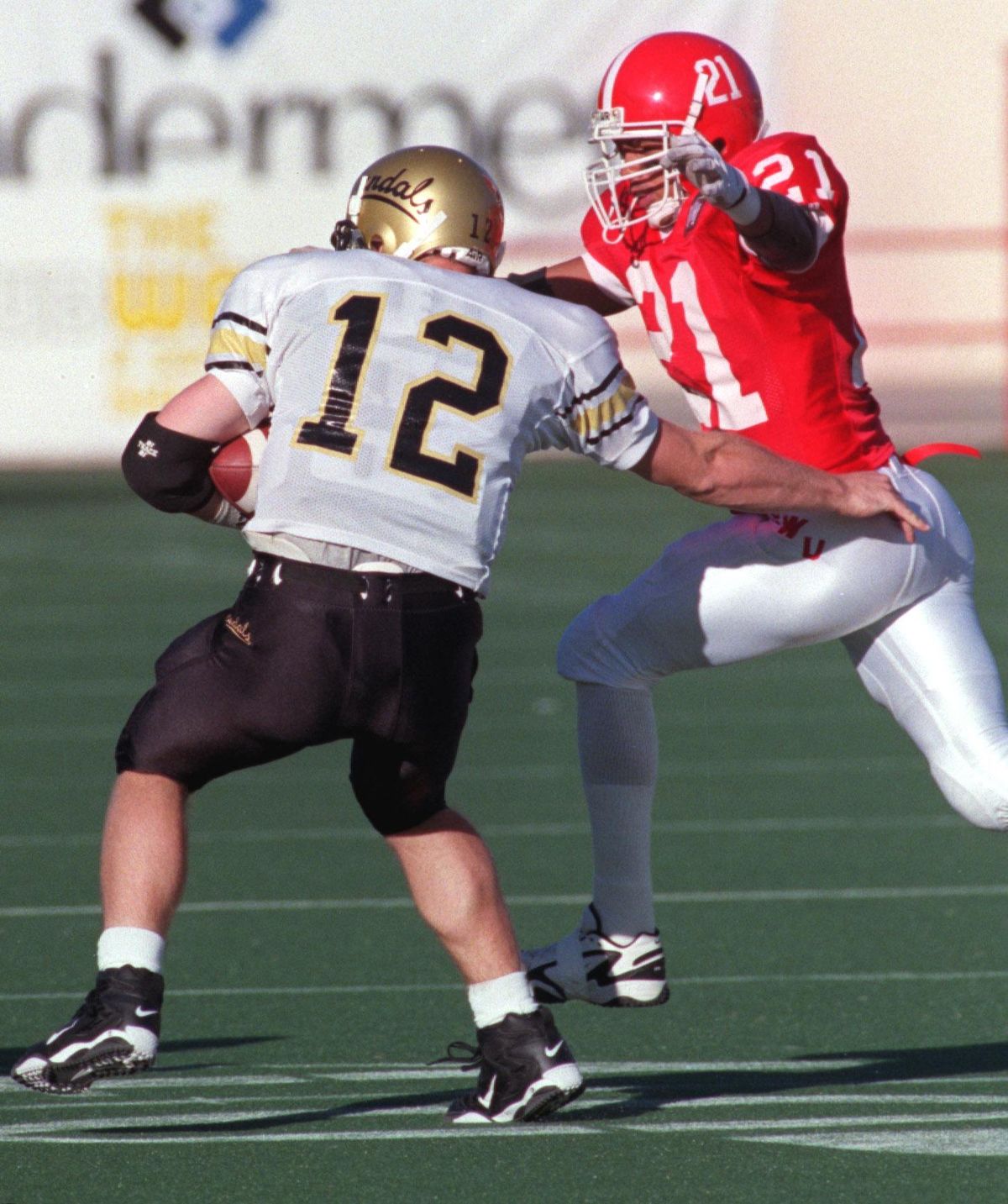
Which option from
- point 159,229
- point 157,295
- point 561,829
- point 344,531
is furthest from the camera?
point 159,229

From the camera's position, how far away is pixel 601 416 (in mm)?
3902

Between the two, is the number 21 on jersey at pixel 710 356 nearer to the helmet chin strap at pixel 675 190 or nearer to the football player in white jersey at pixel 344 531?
the helmet chin strap at pixel 675 190

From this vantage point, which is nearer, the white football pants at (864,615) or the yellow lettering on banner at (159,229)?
the white football pants at (864,615)

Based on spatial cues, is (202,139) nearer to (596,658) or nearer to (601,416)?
(596,658)

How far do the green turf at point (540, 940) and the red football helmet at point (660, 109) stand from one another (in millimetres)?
1614

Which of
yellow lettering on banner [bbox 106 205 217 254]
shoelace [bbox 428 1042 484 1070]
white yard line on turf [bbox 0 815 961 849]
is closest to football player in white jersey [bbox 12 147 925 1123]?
shoelace [bbox 428 1042 484 1070]

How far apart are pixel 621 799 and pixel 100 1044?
1.26 metres

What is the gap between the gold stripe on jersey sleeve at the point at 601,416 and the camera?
3900mm

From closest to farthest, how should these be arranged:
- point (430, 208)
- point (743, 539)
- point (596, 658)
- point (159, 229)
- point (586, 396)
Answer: point (586, 396) → point (430, 208) → point (743, 539) → point (596, 658) → point (159, 229)

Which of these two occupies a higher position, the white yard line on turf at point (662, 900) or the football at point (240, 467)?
the football at point (240, 467)

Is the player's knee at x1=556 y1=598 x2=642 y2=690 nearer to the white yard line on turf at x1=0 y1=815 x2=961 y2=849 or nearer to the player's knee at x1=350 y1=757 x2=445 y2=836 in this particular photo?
the player's knee at x1=350 y1=757 x2=445 y2=836

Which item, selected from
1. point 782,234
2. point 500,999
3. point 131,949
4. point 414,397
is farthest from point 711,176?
point 131,949

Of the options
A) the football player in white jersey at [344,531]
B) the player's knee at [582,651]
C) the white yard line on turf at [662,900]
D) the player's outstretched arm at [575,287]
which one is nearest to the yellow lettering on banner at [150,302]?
the white yard line on turf at [662,900]

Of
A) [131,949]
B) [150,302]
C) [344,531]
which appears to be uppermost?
[344,531]
